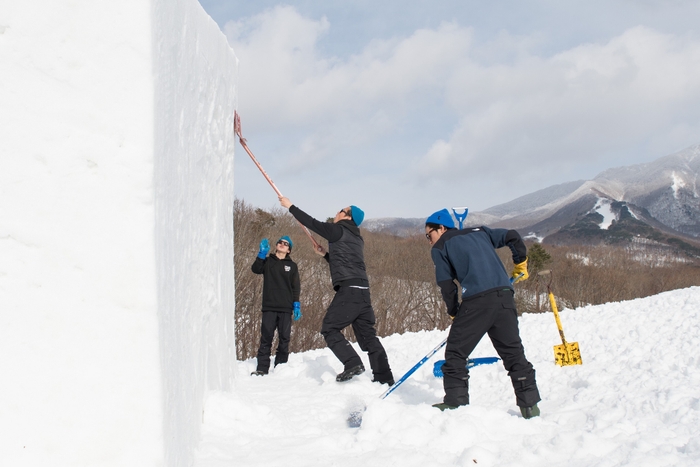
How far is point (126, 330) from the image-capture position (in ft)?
7.32

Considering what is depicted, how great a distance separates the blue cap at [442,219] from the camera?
4.29 metres

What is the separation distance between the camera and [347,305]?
511 cm

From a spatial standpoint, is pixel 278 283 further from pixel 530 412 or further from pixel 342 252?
pixel 530 412

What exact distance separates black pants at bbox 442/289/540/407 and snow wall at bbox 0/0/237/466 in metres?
2.17

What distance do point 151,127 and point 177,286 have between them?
879mm

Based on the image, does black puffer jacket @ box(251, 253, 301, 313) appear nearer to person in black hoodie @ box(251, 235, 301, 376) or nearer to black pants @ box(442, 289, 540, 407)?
person in black hoodie @ box(251, 235, 301, 376)

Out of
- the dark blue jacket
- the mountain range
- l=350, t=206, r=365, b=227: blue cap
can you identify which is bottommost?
the dark blue jacket

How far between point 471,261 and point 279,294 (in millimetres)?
3086

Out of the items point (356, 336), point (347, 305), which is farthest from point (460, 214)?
point (356, 336)

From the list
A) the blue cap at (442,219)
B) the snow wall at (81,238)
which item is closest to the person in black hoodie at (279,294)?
the blue cap at (442,219)

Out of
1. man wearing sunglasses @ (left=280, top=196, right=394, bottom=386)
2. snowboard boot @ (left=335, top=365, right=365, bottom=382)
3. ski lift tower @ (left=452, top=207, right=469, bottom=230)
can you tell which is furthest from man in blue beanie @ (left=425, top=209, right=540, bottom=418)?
snowboard boot @ (left=335, top=365, right=365, bottom=382)

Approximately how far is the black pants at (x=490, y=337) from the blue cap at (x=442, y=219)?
70 centimetres

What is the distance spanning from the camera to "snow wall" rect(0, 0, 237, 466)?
220 centimetres

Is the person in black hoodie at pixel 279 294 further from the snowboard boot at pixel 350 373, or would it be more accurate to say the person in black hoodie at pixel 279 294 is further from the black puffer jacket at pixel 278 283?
the snowboard boot at pixel 350 373
